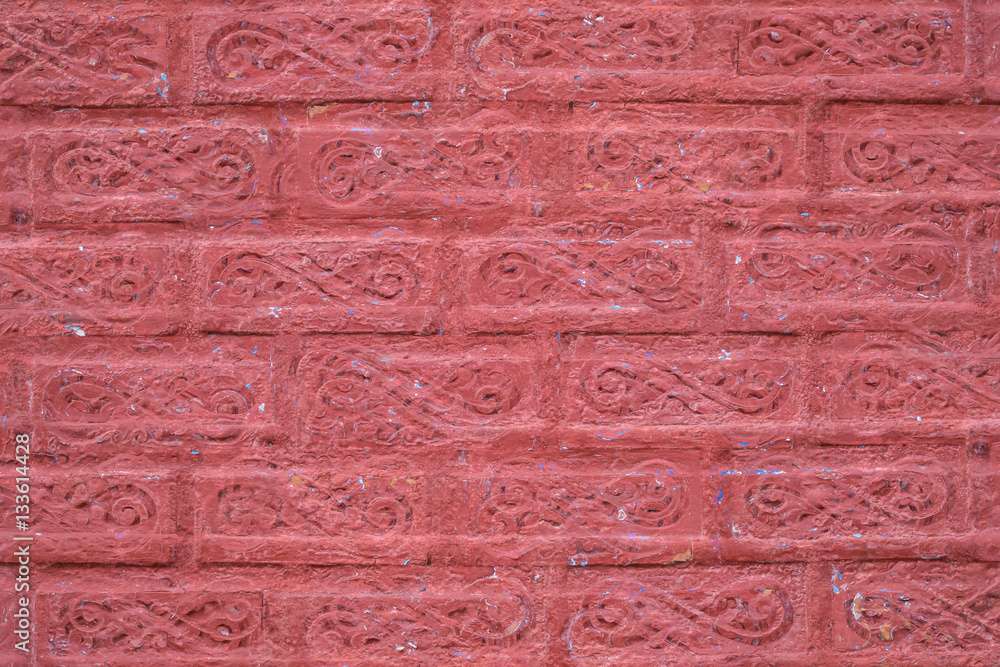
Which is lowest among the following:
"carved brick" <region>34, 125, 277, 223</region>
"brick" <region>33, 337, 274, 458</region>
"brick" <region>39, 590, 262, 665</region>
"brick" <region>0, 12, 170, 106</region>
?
"brick" <region>39, 590, 262, 665</region>

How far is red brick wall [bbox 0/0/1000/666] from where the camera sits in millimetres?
1197

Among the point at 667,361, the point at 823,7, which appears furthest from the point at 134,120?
the point at 823,7

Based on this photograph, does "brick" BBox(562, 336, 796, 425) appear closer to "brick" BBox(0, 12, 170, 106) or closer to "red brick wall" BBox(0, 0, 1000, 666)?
"red brick wall" BBox(0, 0, 1000, 666)

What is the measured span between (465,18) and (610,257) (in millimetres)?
438

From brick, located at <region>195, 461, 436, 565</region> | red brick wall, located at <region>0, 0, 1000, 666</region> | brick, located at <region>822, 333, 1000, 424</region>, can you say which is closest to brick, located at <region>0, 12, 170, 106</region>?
red brick wall, located at <region>0, 0, 1000, 666</region>

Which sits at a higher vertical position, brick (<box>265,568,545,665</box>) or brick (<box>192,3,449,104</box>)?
brick (<box>192,3,449,104</box>)

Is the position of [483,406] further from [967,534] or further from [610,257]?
[967,534]

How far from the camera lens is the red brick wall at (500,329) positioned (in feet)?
3.93

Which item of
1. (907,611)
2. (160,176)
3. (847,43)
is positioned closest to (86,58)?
(160,176)

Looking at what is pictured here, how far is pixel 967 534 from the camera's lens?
3.98ft

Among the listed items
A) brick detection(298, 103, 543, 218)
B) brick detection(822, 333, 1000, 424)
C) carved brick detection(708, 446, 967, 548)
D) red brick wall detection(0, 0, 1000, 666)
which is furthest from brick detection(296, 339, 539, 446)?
brick detection(822, 333, 1000, 424)

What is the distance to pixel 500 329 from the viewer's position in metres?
1.20

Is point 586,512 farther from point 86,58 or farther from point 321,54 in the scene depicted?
point 86,58

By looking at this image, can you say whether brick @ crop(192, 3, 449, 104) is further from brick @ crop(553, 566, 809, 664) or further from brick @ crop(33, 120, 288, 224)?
brick @ crop(553, 566, 809, 664)
